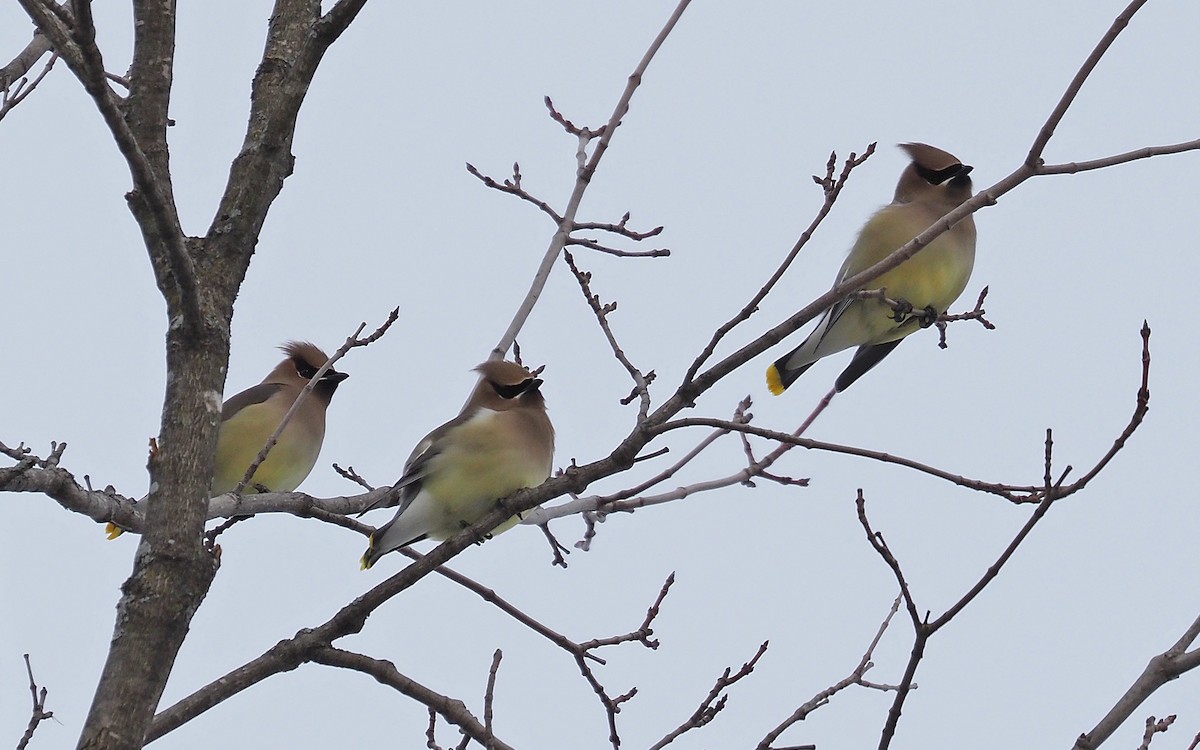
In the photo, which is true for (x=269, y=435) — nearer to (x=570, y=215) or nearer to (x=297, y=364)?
(x=297, y=364)

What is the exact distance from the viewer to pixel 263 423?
258 inches

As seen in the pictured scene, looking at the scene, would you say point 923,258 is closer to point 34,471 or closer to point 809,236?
point 809,236

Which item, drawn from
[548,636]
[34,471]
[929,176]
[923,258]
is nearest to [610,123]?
[548,636]

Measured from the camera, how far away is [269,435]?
6527 millimetres

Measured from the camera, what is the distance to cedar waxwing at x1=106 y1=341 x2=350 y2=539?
6.51m

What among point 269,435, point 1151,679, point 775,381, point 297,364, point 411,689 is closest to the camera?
point 1151,679

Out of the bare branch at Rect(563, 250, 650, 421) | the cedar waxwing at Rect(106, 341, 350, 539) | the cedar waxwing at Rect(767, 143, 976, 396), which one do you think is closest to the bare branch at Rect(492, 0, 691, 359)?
the bare branch at Rect(563, 250, 650, 421)

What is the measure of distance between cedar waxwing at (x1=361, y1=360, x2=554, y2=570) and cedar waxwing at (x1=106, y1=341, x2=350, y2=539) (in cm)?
165

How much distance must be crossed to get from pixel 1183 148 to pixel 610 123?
1553mm

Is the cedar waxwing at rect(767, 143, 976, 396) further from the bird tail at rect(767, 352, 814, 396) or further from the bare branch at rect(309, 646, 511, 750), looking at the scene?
the bare branch at rect(309, 646, 511, 750)

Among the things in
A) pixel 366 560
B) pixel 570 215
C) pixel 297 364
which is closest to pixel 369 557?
pixel 366 560

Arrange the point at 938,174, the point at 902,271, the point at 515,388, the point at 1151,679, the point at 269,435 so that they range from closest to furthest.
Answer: the point at 1151,679
the point at 515,388
the point at 902,271
the point at 938,174
the point at 269,435

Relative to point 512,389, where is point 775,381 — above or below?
above

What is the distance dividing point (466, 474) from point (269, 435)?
213 cm
